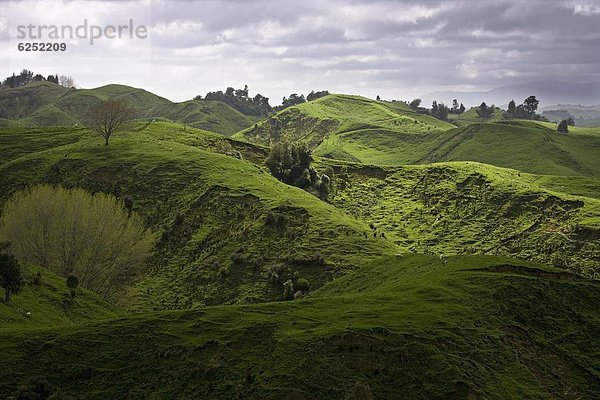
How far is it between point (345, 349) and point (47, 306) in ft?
106

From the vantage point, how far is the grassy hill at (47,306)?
46.8 meters

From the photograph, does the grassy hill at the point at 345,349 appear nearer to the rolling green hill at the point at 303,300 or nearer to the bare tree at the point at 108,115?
the rolling green hill at the point at 303,300

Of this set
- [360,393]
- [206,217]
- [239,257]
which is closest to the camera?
[360,393]

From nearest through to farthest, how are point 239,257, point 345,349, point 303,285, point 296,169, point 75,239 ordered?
point 345,349
point 303,285
point 75,239
point 239,257
point 296,169

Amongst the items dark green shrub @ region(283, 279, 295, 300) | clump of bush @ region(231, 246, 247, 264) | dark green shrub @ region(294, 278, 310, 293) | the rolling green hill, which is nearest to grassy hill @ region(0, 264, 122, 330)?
the rolling green hill

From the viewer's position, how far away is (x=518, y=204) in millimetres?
108688

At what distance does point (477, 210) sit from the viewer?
112562mm

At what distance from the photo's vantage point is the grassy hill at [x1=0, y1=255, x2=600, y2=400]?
1289 inches

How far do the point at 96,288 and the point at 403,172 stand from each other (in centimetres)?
8710

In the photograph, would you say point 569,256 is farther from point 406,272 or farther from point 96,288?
point 96,288

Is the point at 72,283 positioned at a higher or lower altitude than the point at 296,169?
lower

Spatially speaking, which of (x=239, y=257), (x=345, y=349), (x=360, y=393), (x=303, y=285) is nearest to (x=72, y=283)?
(x=239, y=257)

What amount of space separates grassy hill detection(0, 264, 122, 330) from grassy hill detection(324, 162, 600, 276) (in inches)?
2242

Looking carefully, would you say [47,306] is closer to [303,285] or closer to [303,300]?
[303,300]
